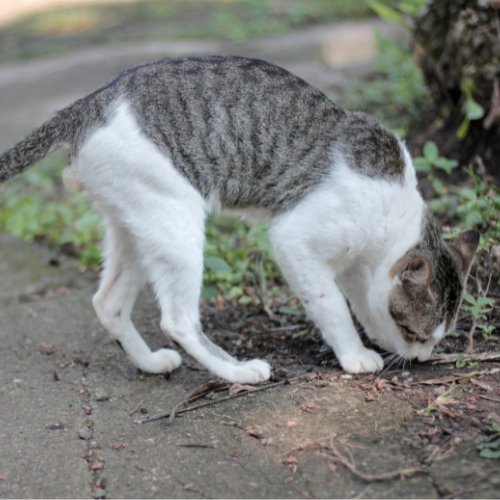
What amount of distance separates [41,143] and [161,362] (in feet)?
4.01

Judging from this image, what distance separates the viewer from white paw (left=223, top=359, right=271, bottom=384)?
3.74 meters

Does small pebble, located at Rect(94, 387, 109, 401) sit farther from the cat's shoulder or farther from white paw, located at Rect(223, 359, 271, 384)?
the cat's shoulder

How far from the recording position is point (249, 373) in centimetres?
375

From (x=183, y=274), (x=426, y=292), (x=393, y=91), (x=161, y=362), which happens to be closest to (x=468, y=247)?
(x=426, y=292)

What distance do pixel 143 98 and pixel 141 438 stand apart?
1.60 meters

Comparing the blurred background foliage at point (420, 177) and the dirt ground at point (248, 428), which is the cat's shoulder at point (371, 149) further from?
the dirt ground at point (248, 428)

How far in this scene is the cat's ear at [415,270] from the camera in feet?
11.8

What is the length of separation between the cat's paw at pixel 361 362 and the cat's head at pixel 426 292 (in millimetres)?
122

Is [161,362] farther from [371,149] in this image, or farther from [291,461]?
[371,149]

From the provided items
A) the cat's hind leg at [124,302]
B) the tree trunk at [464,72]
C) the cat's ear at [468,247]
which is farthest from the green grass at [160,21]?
the cat's ear at [468,247]

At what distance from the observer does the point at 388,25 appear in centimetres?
1094

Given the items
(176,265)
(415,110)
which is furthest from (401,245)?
(415,110)

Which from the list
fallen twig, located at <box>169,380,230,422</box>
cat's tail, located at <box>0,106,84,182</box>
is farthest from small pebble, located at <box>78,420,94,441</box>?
cat's tail, located at <box>0,106,84,182</box>

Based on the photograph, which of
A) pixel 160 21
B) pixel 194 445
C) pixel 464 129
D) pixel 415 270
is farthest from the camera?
pixel 160 21
